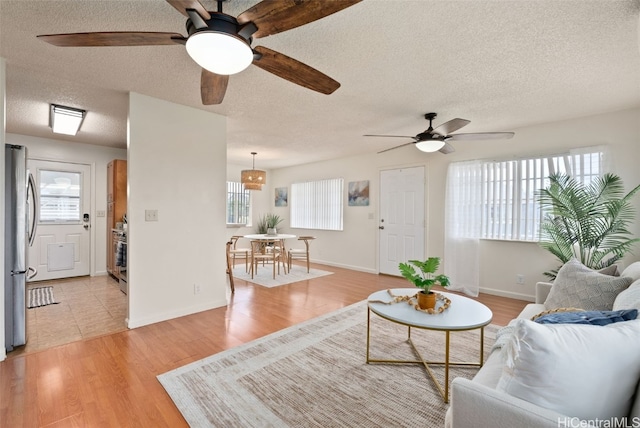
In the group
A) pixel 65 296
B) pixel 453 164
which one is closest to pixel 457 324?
pixel 453 164

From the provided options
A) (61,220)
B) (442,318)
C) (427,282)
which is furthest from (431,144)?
(61,220)

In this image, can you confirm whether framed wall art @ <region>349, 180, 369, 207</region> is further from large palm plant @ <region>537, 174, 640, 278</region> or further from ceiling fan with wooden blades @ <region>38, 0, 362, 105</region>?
ceiling fan with wooden blades @ <region>38, 0, 362, 105</region>

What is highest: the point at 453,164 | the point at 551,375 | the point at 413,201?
→ the point at 453,164

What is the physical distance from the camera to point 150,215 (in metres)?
3.05

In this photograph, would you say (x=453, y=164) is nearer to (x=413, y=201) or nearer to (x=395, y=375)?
(x=413, y=201)

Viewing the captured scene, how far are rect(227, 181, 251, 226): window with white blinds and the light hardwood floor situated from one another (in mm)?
3800

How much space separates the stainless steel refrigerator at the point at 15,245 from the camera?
2426mm

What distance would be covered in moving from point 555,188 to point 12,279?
5.46 meters

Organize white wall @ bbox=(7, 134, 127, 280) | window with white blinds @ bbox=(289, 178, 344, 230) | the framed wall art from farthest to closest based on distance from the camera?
window with white blinds @ bbox=(289, 178, 344, 230)
the framed wall art
white wall @ bbox=(7, 134, 127, 280)

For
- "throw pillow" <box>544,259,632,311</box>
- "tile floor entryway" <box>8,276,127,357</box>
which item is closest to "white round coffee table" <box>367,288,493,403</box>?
"throw pillow" <box>544,259,632,311</box>

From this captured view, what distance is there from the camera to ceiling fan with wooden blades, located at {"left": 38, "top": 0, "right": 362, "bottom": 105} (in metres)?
1.28

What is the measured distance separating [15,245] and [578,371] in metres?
3.79

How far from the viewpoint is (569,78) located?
253 cm

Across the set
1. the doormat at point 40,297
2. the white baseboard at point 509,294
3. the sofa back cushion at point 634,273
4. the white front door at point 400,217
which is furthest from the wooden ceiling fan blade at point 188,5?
the white baseboard at point 509,294
